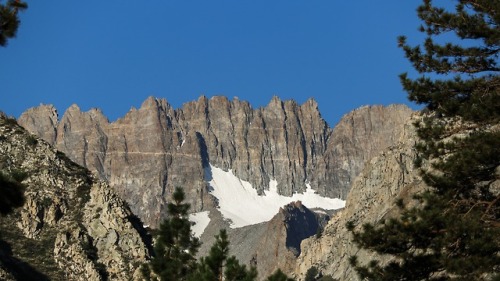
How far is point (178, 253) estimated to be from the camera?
6194 cm

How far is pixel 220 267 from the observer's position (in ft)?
179

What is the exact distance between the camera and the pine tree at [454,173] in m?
36.8

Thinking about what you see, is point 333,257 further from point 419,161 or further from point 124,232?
point 419,161

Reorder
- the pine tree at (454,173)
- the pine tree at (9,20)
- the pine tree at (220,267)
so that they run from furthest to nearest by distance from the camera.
Answer: 1. the pine tree at (220,267)
2. the pine tree at (454,173)
3. the pine tree at (9,20)

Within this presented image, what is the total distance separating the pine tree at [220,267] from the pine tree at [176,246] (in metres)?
5.13

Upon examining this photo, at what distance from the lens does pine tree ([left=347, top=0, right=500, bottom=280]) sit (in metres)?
36.8

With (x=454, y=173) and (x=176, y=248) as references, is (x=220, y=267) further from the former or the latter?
(x=454, y=173)

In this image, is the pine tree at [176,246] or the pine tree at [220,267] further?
the pine tree at [176,246]

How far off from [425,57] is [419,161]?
14.4 ft

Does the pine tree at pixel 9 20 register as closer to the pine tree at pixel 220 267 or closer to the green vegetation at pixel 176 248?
the pine tree at pixel 220 267

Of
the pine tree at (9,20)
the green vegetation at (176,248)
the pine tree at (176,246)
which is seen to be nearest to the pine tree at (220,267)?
the green vegetation at (176,248)

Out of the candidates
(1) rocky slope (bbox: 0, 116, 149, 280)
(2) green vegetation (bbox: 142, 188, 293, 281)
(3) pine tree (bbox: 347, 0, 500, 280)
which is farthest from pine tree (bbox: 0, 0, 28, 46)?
(1) rocky slope (bbox: 0, 116, 149, 280)

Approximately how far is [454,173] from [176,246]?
26.9 metres

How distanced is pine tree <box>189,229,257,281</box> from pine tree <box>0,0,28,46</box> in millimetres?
26808
